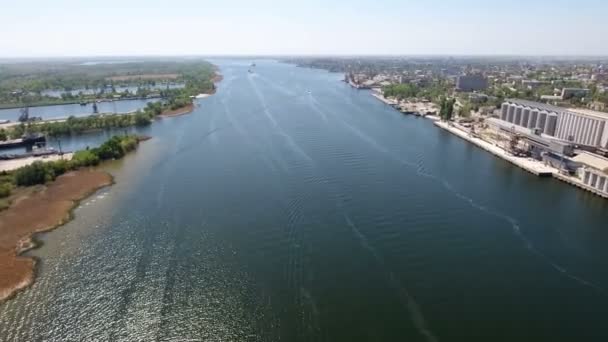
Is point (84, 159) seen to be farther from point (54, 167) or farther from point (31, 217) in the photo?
point (31, 217)

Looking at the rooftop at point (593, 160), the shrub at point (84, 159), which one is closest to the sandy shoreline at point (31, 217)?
the shrub at point (84, 159)

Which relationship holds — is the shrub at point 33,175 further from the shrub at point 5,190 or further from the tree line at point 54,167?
the shrub at point 5,190

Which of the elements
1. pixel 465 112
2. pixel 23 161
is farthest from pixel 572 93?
pixel 23 161

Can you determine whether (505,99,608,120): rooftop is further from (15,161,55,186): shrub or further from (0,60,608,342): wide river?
(15,161,55,186): shrub

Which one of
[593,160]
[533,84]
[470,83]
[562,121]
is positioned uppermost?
[470,83]

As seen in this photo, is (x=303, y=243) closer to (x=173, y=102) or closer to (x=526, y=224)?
(x=526, y=224)

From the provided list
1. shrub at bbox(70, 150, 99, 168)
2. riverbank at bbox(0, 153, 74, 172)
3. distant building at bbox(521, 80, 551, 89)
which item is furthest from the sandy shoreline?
distant building at bbox(521, 80, 551, 89)
